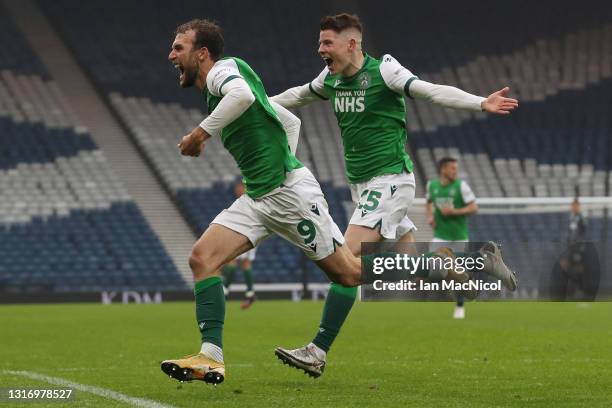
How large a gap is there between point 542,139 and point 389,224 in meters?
23.3

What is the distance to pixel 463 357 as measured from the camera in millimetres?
9820

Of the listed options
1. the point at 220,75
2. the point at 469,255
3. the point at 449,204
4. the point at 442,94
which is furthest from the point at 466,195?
the point at 220,75

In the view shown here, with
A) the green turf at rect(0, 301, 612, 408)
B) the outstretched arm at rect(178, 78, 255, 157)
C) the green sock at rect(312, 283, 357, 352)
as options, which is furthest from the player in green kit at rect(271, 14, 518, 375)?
the outstretched arm at rect(178, 78, 255, 157)

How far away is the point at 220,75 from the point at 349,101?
6.35 ft

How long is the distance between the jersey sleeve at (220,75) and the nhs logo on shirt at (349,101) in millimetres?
1752

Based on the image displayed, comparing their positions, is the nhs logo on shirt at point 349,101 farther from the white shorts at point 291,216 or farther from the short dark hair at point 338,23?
the white shorts at point 291,216

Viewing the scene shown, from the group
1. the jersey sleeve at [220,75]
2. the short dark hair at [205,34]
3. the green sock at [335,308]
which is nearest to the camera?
the jersey sleeve at [220,75]

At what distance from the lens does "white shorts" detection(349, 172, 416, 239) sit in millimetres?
8516

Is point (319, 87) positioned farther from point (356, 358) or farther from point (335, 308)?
point (356, 358)

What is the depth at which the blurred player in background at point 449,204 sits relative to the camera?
16.3 meters

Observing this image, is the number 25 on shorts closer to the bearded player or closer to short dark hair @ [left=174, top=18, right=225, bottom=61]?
the bearded player

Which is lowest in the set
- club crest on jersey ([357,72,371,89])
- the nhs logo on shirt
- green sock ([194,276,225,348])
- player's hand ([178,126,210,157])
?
green sock ([194,276,225,348])

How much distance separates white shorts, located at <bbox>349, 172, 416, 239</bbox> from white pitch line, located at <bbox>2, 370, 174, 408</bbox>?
238 cm

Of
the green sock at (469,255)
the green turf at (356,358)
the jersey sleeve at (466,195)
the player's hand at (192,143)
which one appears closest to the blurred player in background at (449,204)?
the jersey sleeve at (466,195)
